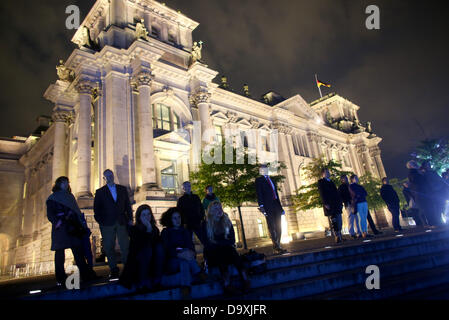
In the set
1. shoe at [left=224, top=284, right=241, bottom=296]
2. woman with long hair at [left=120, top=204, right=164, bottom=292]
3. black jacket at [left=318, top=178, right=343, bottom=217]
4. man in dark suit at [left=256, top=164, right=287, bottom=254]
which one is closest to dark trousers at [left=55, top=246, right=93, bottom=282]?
woman with long hair at [left=120, top=204, right=164, bottom=292]

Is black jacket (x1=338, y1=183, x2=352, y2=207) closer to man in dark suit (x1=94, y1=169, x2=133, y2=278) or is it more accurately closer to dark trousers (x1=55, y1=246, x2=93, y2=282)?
man in dark suit (x1=94, y1=169, x2=133, y2=278)

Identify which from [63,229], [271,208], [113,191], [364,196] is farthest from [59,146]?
[364,196]

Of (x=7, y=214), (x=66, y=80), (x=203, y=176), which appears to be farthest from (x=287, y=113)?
(x=7, y=214)

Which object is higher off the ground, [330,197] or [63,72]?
[63,72]

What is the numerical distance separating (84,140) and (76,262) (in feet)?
44.3

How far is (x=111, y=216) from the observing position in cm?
639

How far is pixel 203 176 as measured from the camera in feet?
52.3

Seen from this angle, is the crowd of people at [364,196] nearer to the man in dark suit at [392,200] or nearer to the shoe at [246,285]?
the man in dark suit at [392,200]

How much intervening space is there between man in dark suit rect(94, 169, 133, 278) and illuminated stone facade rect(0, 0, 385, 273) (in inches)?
371

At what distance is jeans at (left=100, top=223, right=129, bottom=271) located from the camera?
6262 millimetres

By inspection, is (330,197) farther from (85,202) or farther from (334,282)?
(85,202)

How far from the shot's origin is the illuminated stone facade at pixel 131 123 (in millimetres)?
17625

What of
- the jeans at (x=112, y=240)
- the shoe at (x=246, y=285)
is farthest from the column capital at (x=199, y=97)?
the shoe at (x=246, y=285)
